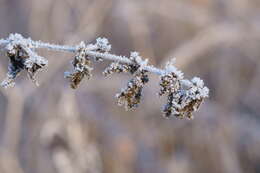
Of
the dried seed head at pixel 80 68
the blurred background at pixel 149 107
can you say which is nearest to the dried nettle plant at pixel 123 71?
the dried seed head at pixel 80 68

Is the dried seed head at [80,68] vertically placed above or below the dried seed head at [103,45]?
below

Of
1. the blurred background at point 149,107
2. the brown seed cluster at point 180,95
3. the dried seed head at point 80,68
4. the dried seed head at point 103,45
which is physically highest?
the blurred background at point 149,107

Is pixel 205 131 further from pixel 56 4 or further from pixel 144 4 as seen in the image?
pixel 56 4

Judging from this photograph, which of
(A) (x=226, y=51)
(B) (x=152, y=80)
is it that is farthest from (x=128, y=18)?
(A) (x=226, y=51)

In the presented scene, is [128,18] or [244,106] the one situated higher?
[128,18]

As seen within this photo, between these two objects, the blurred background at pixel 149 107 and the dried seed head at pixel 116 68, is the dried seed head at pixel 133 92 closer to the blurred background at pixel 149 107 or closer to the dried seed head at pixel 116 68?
the dried seed head at pixel 116 68

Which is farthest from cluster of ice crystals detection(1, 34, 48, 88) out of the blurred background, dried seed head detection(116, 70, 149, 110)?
the blurred background

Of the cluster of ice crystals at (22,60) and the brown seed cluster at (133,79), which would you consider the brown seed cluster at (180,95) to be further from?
the cluster of ice crystals at (22,60)

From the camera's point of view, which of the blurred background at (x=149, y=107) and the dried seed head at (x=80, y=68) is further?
the blurred background at (x=149, y=107)
